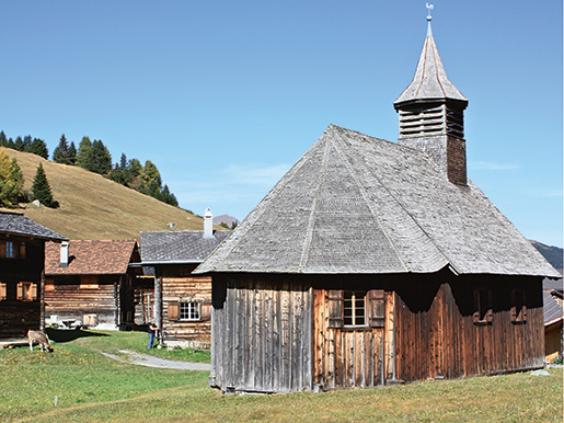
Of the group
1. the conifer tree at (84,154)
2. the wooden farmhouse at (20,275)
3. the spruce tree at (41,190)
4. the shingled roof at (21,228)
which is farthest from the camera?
the conifer tree at (84,154)

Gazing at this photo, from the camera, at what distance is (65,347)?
112 feet

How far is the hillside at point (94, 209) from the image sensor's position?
352ft

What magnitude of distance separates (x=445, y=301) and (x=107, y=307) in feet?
117

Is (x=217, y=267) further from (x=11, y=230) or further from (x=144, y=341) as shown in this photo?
(x=144, y=341)

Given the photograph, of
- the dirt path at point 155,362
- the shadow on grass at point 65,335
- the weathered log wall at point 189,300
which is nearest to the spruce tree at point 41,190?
the shadow on grass at point 65,335

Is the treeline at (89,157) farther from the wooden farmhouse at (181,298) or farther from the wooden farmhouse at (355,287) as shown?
the wooden farmhouse at (355,287)

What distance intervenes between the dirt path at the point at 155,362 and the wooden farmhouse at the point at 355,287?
416 inches

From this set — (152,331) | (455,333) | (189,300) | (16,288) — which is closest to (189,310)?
(189,300)

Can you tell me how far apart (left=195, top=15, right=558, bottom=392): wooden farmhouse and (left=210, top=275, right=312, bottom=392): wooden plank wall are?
32mm

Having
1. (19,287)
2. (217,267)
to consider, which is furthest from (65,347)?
(217,267)

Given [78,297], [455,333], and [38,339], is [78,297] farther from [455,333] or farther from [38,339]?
[455,333]

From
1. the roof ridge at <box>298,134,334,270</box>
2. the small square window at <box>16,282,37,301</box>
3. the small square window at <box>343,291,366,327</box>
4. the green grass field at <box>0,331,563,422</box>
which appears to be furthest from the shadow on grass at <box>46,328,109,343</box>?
the small square window at <box>343,291,366,327</box>

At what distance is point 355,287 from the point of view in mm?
19812

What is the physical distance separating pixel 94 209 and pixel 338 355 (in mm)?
108426
